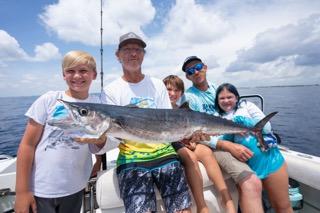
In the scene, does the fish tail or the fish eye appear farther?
the fish tail

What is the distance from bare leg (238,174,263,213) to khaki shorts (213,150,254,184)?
0.06 meters

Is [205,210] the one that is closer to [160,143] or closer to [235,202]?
[235,202]

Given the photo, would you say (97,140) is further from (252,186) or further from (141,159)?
(252,186)

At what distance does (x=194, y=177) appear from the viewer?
2.83 metres

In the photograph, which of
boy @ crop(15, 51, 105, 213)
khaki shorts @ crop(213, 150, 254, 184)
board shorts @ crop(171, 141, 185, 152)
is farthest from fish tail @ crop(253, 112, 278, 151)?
boy @ crop(15, 51, 105, 213)

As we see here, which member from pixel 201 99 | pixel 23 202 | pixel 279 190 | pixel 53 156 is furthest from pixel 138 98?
pixel 279 190

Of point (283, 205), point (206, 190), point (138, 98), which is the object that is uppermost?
point (138, 98)

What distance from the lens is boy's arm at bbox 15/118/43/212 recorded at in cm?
221

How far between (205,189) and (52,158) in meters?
1.85

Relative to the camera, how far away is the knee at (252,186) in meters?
→ 2.80

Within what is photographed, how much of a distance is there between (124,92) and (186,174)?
122 cm

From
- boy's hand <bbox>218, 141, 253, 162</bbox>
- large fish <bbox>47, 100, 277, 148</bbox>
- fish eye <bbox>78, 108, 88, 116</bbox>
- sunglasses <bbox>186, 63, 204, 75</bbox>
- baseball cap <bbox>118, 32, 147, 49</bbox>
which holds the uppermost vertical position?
baseball cap <bbox>118, 32, 147, 49</bbox>

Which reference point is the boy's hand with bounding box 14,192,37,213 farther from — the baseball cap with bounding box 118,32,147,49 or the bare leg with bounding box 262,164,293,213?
the bare leg with bounding box 262,164,293,213

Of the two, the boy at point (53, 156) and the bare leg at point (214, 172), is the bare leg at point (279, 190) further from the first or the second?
the boy at point (53, 156)
